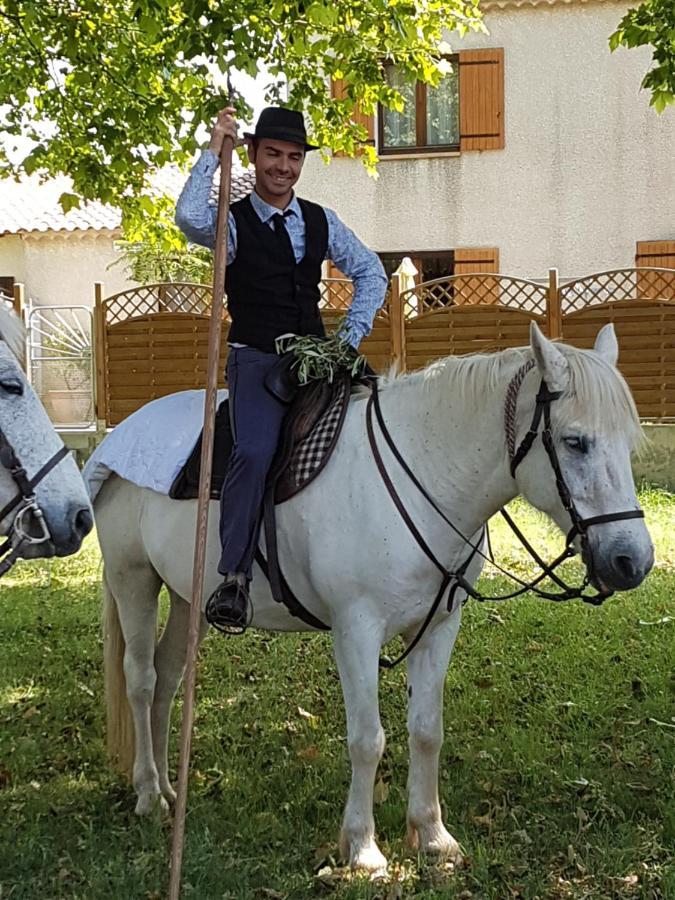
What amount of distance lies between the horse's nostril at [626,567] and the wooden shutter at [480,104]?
14.1m

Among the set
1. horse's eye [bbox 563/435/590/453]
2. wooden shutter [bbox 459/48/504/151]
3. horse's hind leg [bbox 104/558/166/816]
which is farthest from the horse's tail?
wooden shutter [bbox 459/48/504/151]

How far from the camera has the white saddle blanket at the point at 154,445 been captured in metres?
4.45

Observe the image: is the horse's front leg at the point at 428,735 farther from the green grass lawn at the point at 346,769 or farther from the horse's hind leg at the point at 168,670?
the horse's hind leg at the point at 168,670

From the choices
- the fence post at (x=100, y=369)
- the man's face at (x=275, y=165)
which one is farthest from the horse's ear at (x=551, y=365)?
the fence post at (x=100, y=369)

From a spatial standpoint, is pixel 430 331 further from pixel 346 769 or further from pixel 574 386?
pixel 574 386

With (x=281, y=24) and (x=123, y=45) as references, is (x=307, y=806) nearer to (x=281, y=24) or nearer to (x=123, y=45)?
(x=281, y=24)

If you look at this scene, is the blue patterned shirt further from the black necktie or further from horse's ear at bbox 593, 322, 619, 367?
horse's ear at bbox 593, 322, 619, 367

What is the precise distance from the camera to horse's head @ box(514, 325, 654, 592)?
11.1ft

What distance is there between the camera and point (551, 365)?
3.51 meters

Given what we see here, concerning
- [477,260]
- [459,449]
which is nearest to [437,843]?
[459,449]

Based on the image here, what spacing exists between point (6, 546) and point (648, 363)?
11258mm

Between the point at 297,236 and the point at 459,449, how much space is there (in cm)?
116

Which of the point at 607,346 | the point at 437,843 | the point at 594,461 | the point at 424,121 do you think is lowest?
the point at 437,843

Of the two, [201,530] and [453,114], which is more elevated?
[453,114]
